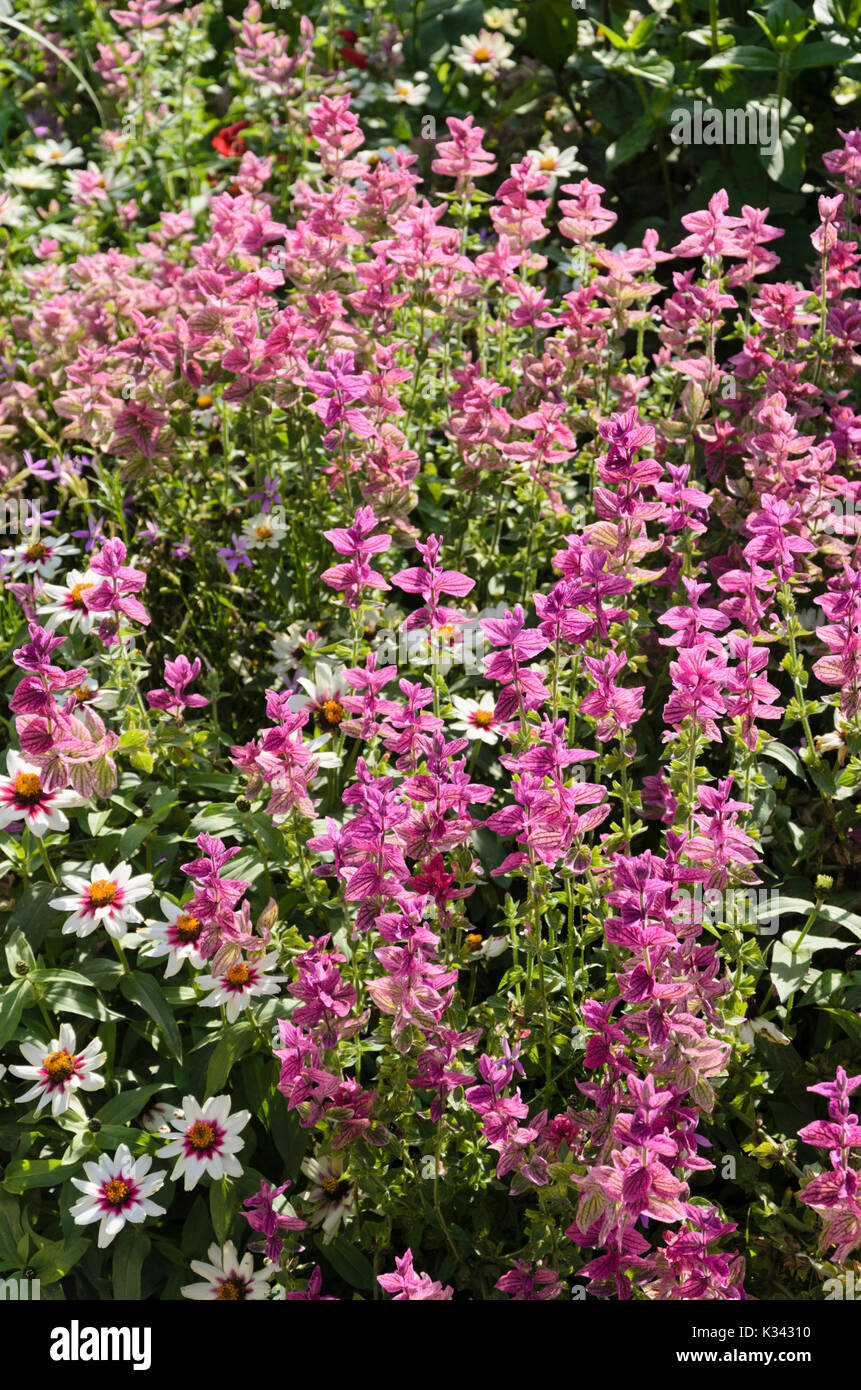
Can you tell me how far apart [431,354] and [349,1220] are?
1999mm

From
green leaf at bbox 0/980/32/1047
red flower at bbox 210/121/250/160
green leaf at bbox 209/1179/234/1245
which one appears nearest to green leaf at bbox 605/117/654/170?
red flower at bbox 210/121/250/160

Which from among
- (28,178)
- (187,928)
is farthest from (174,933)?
(28,178)

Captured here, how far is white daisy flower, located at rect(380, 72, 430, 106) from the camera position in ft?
14.5

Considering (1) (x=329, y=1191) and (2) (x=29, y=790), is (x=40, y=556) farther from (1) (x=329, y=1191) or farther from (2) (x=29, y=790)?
(1) (x=329, y=1191)

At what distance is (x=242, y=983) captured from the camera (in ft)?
6.93

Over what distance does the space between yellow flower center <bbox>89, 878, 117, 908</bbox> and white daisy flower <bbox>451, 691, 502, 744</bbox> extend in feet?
2.32

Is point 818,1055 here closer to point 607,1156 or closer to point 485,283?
point 607,1156

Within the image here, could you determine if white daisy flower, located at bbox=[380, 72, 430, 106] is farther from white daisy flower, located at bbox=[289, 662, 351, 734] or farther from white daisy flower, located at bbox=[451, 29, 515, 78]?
white daisy flower, located at bbox=[289, 662, 351, 734]

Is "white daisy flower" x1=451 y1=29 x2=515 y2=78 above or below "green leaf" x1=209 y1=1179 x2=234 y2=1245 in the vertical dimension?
above

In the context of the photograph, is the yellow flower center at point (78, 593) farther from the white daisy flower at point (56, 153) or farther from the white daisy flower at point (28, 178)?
the white daisy flower at point (56, 153)

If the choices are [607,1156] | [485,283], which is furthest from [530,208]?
[607,1156]

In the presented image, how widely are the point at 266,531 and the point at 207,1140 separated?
4.59 feet

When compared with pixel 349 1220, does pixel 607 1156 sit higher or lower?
higher

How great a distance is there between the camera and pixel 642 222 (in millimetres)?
3936
